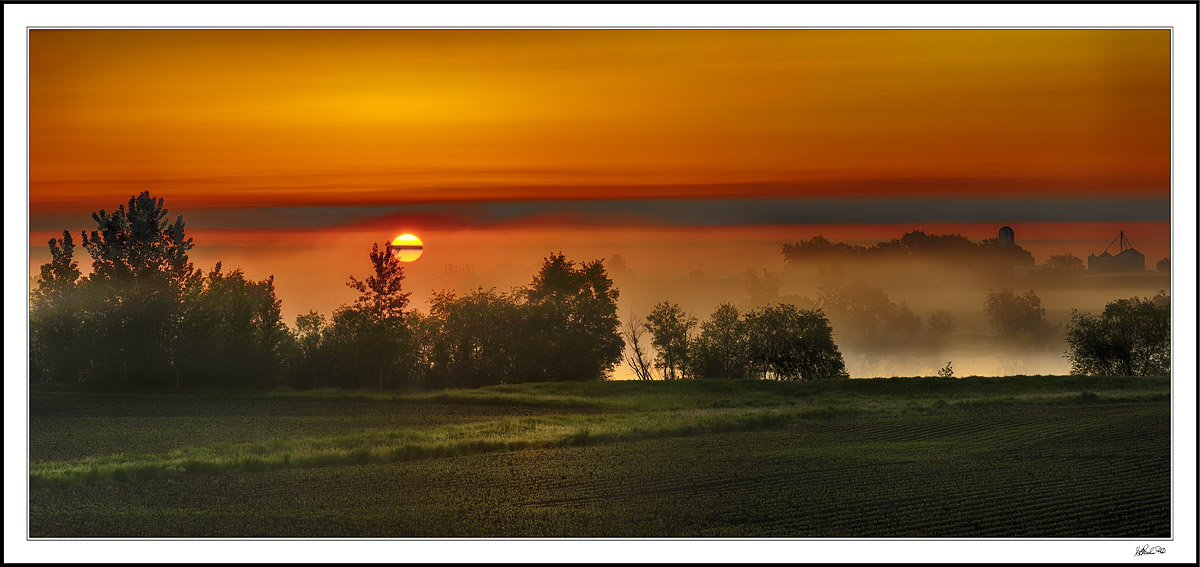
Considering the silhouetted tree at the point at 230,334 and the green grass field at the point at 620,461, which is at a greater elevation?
the silhouetted tree at the point at 230,334

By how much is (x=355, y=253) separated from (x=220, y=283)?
197cm

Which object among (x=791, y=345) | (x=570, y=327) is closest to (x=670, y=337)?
(x=570, y=327)

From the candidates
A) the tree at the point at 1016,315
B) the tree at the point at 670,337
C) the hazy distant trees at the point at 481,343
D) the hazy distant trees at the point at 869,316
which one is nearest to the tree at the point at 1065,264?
the tree at the point at 1016,315

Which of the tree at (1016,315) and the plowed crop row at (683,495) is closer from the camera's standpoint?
the plowed crop row at (683,495)

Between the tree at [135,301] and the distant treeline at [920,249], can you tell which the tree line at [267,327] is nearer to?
the tree at [135,301]

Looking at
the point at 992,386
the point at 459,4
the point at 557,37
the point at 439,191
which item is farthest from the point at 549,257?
the point at 992,386

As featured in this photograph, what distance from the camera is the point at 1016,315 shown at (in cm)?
1370

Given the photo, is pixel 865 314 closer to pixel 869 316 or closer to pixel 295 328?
pixel 869 316

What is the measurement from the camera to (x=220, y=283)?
13469 mm

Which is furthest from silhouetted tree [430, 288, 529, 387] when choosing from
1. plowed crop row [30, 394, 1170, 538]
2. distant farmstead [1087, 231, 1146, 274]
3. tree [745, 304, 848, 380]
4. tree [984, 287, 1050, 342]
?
distant farmstead [1087, 231, 1146, 274]

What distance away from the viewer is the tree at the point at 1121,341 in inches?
520

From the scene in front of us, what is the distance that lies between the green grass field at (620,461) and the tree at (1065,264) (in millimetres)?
2370

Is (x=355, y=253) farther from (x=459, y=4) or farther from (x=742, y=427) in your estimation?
(x=742, y=427)

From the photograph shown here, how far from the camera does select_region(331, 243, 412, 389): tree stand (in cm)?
1351
